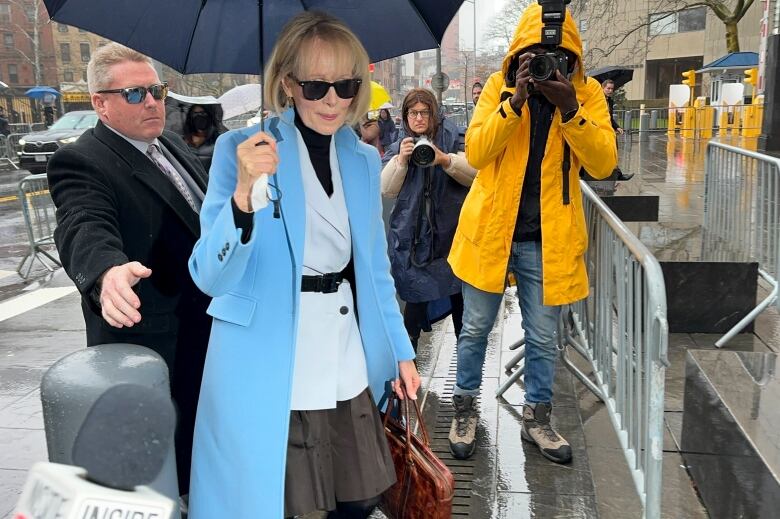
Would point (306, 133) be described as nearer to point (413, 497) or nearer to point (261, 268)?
point (261, 268)

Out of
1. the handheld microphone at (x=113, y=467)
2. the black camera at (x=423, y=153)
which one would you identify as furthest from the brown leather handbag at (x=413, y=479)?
the black camera at (x=423, y=153)

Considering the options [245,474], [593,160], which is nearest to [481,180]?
[593,160]

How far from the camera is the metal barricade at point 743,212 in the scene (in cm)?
536

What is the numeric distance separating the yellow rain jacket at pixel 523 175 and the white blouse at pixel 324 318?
1.36m

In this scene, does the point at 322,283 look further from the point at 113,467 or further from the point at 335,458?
the point at 113,467

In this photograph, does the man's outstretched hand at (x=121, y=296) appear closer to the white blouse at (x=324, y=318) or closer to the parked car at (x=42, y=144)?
the white blouse at (x=324, y=318)

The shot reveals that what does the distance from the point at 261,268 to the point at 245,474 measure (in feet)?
1.90

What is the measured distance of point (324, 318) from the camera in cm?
224

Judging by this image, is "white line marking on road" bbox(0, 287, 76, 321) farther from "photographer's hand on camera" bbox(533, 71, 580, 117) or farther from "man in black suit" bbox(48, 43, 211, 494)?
"photographer's hand on camera" bbox(533, 71, 580, 117)

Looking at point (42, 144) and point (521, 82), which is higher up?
point (521, 82)

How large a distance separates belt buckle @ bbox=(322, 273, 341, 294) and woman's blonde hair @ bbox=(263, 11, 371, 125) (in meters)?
0.53

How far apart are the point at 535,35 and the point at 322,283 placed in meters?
1.74

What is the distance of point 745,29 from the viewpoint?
48531mm

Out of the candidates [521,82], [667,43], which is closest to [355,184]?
[521,82]
